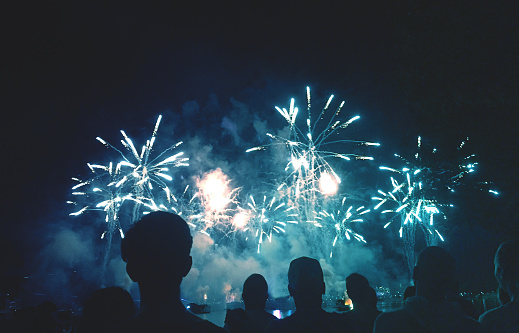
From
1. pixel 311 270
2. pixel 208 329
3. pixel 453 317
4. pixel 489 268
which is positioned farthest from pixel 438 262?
pixel 489 268

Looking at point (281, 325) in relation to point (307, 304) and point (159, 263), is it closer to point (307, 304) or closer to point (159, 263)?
point (307, 304)

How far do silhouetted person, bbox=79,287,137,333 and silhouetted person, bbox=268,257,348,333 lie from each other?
1.69 m

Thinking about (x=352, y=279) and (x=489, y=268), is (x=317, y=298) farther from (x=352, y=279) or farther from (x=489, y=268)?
(x=489, y=268)

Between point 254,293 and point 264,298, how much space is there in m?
0.25

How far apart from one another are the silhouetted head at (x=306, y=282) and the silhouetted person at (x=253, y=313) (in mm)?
1044

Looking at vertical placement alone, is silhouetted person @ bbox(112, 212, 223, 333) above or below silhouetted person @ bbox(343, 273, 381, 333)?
above

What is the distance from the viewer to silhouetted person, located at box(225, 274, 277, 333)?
388cm

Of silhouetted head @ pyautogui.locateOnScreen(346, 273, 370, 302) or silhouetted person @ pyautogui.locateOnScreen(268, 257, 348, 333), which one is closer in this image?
silhouetted person @ pyautogui.locateOnScreen(268, 257, 348, 333)

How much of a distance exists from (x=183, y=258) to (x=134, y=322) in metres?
0.50

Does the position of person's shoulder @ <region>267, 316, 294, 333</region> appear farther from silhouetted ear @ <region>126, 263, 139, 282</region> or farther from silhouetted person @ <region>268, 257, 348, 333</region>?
silhouetted ear @ <region>126, 263, 139, 282</region>

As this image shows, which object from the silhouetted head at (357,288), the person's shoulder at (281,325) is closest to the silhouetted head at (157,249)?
the person's shoulder at (281,325)

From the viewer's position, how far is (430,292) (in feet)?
10.1

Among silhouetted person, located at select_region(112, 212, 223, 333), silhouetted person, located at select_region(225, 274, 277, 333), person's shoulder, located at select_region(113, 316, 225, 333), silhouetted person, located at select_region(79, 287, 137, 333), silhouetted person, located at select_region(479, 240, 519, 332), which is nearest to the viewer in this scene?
person's shoulder, located at select_region(113, 316, 225, 333)

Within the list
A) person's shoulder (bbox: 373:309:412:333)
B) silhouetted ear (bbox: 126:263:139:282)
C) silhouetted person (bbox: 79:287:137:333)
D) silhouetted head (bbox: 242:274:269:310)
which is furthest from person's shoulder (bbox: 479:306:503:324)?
silhouetted person (bbox: 79:287:137:333)
